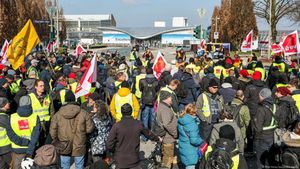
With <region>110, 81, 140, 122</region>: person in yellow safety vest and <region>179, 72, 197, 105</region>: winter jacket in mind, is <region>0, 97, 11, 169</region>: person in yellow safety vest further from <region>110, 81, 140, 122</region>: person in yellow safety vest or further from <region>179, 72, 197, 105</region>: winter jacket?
<region>179, 72, 197, 105</region>: winter jacket

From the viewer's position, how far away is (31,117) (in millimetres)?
6363

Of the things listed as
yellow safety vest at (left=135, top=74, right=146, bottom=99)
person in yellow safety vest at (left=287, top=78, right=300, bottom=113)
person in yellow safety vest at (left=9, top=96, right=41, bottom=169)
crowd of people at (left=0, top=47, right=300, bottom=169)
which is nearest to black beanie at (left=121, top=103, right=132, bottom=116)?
crowd of people at (left=0, top=47, right=300, bottom=169)

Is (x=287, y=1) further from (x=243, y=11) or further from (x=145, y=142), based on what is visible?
(x=145, y=142)

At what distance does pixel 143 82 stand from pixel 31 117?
13.4 ft

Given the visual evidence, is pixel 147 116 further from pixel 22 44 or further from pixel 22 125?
pixel 22 125

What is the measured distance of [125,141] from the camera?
19.0 feet

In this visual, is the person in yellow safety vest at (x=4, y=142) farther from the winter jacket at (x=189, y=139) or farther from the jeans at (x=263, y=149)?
the jeans at (x=263, y=149)

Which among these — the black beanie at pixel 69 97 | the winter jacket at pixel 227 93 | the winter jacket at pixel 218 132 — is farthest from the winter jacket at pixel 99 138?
the winter jacket at pixel 227 93

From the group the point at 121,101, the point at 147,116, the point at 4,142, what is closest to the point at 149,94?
the point at 147,116

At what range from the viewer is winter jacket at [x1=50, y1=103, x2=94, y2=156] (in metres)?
6.30

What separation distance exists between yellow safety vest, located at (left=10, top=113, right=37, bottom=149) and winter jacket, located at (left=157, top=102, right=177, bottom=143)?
2.19 meters

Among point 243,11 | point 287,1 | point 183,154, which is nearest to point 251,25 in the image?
point 243,11

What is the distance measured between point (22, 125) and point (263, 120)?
402 cm

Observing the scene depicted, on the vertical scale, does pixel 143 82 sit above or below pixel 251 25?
below
